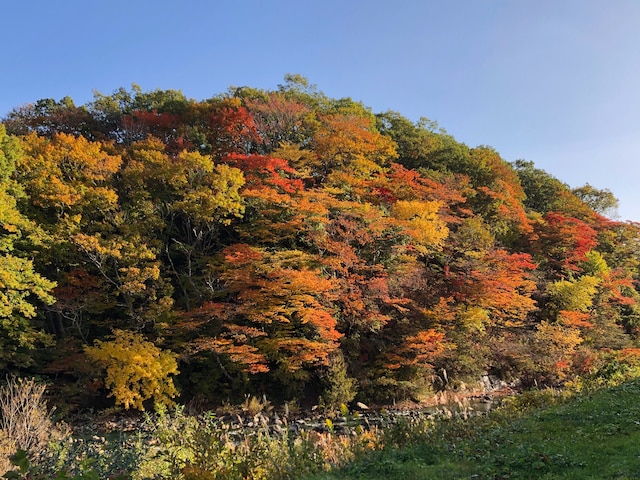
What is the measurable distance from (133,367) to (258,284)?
4.70 metres

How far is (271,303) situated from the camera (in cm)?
1423

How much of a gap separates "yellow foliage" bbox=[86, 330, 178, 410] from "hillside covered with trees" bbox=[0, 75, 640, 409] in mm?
56

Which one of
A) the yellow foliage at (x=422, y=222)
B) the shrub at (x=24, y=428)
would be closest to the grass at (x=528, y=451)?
the shrub at (x=24, y=428)

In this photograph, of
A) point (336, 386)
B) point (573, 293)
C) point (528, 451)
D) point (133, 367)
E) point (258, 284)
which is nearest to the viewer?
point (528, 451)

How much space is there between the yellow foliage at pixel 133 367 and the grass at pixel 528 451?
977 centimetres

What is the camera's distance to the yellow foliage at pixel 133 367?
13.2m

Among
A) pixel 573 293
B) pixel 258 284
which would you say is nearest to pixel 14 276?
pixel 258 284

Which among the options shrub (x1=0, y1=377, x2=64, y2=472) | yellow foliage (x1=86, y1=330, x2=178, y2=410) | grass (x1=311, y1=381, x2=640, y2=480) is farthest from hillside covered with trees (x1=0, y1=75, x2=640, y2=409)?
grass (x1=311, y1=381, x2=640, y2=480)

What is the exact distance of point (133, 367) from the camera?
1320 centimetres

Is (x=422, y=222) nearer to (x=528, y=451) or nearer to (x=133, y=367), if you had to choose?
(x=133, y=367)

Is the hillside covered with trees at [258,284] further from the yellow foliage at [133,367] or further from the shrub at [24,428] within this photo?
the shrub at [24,428]

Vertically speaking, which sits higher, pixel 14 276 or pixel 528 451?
pixel 14 276

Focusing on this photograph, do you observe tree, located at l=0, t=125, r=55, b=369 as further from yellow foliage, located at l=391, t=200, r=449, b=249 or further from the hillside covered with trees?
yellow foliage, located at l=391, t=200, r=449, b=249

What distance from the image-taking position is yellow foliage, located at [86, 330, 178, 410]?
13.2 meters
